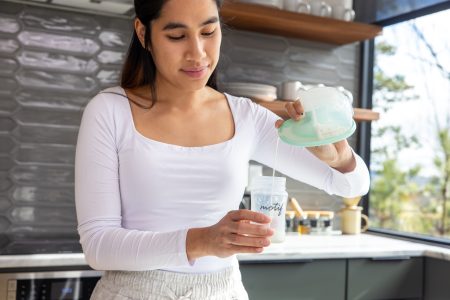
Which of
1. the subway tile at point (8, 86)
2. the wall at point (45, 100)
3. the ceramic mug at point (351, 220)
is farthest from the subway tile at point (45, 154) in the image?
the ceramic mug at point (351, 220)

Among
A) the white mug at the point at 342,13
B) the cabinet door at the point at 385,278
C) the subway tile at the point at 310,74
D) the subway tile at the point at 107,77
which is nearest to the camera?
the cabinet door at the point at 385,278

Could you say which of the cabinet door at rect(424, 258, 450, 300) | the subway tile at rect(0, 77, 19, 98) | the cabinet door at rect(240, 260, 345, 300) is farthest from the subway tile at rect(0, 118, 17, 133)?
the cabinet door at rect(424, 258, 450, 300)

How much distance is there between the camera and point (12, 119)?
2135mm

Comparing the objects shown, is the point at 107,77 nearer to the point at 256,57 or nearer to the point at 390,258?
the point at 256,57

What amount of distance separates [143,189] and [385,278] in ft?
4.83

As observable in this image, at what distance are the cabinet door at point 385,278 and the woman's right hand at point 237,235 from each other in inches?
52.5

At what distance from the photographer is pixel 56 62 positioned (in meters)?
2.21

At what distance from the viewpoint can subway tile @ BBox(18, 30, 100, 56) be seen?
216 cm

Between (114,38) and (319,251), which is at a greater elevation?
(114,38)

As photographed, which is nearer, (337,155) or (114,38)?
(337,155)

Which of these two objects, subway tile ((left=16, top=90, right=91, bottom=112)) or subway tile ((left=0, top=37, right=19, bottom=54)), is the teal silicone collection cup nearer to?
subway tile ((left=16, top=90, right=91, bottom=112))

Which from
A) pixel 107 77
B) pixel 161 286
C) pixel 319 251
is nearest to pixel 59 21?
pixel 107 77

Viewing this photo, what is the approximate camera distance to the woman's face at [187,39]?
101cm

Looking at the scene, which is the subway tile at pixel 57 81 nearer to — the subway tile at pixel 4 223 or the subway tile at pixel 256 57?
the subway tile at pixel 4 223
